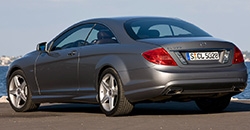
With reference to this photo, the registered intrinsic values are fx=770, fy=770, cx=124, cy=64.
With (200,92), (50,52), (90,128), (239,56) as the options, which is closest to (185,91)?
(200,92)

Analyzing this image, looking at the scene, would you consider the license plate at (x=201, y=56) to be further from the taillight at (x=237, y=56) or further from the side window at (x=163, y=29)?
the side window at (x=163, y=29)

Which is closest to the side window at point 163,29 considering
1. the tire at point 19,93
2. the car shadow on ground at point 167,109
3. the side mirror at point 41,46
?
the car shadow on ground at point 167,109

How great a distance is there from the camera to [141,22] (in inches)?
430

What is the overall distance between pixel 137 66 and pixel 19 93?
303 cm

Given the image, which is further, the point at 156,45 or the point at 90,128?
the point at 156,45

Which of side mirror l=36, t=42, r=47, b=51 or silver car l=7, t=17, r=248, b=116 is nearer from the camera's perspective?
silver car l=7, t=17, r=248, b=116

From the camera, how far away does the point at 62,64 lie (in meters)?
11.5

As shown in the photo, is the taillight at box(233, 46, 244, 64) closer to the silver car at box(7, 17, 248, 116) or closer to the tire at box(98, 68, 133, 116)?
the silver car at box(7, 17, 248, 116)

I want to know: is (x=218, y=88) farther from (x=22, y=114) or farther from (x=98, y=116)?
(x=22, y=114)

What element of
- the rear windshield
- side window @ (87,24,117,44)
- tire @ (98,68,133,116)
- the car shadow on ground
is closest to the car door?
side window @ (87,24,117,44)

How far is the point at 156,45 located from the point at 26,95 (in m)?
3.12

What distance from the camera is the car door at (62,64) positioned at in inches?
444

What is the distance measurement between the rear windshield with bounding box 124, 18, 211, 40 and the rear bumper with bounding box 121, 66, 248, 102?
27.6 inches

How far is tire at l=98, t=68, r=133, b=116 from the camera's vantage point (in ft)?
33.7
